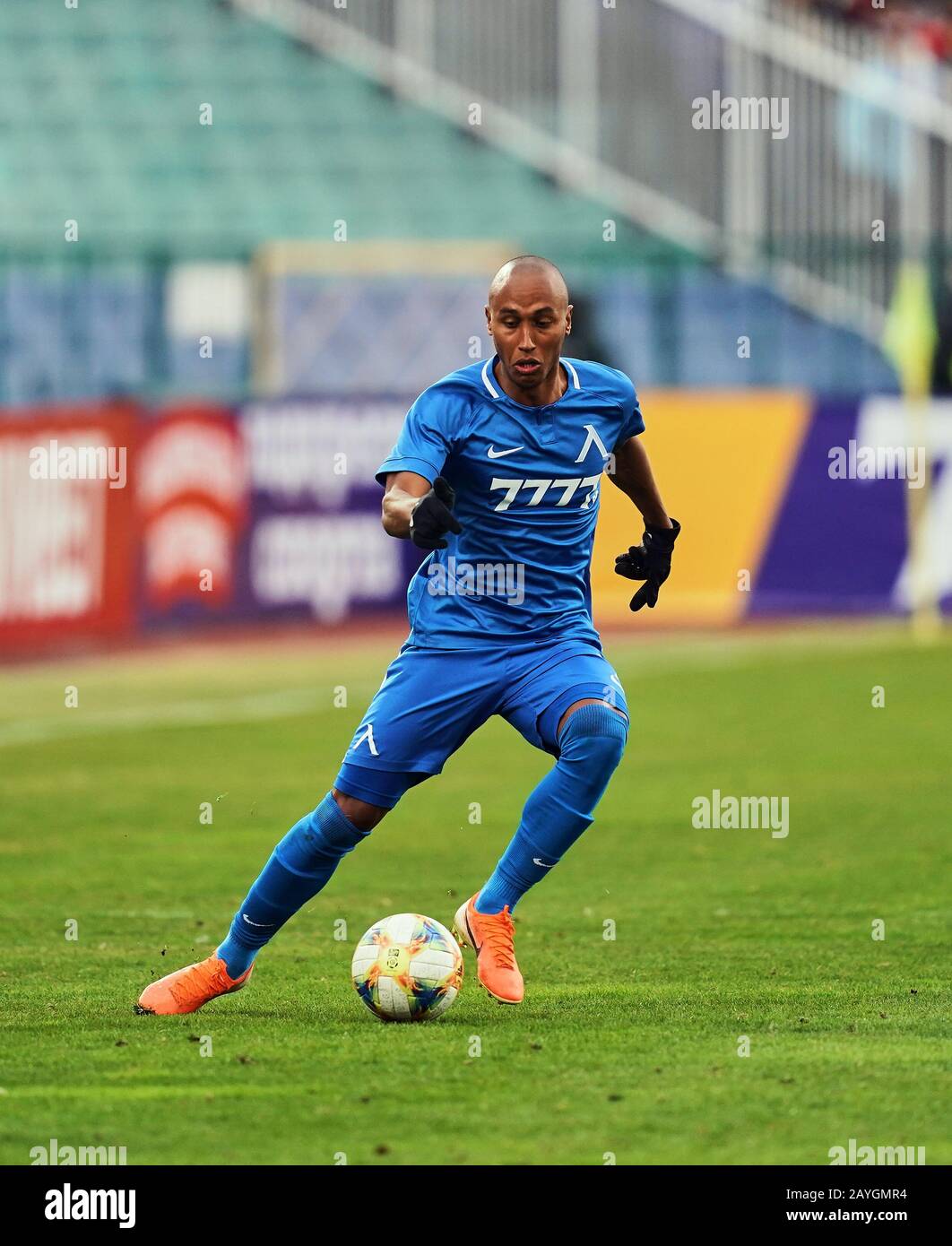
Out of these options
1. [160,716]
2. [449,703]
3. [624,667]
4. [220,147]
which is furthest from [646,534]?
[220,147]

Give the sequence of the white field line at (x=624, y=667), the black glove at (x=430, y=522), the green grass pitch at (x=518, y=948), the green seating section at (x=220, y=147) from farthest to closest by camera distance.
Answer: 1. the green seating section at (x=220, y=147)
2. the white field line at (x=624, y=667)
3. the black glove at (x=430, y=522)
4. the green grass pitch at (x=518, y=948)

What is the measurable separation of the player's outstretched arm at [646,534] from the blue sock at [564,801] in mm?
725

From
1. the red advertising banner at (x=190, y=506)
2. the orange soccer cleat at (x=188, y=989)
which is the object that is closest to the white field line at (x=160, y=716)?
the red advertising banner at (x=190, y=506)

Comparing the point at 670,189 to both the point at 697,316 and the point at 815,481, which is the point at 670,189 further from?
the point at 815,481

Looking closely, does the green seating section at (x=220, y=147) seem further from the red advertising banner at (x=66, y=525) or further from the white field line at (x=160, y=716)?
the white field line at (x=160, y=716)

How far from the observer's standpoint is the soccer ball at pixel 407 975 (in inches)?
253

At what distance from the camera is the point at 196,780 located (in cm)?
1270

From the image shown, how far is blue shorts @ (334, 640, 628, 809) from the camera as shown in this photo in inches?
258

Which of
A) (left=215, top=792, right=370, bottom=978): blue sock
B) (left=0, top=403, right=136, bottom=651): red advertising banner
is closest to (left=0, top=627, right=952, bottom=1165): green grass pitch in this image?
(left=215, top=792, right=370, bottom=978): blue sock

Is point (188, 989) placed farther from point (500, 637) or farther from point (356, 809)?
point (500, 637)

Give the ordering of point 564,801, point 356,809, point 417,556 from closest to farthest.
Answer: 1. point 356,809
2. point 564,801
3. point 417,556

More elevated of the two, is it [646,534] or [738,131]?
[738,131]

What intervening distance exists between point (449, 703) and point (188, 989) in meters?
1.09

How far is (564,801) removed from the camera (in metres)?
6.67
